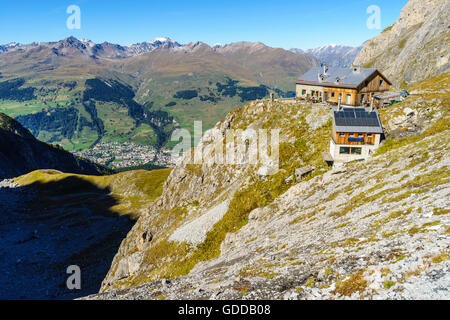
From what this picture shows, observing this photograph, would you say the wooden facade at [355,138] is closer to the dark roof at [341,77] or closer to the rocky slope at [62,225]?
the dark roof at [341,77]

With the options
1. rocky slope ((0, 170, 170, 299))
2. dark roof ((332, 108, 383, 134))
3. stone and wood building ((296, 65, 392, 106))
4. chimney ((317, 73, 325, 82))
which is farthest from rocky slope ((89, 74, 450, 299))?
rocky slope ((0, 170, 170, 299))

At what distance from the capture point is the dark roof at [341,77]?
2387 inches

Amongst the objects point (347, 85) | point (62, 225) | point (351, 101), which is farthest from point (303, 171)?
point (62, 225)

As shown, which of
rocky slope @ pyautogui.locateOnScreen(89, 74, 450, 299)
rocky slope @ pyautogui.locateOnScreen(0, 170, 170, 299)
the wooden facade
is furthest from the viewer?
rocky slope @ pyautogui.locateOnScreen(0, 170, 170, 299)

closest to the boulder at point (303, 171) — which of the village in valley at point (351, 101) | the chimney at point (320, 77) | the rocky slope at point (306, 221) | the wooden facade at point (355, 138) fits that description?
the rocky slope at point (306, 221)

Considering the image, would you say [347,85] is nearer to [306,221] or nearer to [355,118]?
[355,118]

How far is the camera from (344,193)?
3331 cm

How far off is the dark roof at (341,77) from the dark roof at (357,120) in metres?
19.7

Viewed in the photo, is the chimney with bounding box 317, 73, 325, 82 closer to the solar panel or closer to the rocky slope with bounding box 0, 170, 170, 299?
the solar panel

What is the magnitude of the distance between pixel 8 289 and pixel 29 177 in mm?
122088

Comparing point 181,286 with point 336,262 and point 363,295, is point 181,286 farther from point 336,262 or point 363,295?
point 363,295

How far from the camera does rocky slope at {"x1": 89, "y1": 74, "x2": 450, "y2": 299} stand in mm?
16328

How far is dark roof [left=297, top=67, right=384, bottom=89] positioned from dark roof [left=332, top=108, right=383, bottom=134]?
19.7 m

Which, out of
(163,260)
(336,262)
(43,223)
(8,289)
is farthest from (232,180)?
(43,223)
